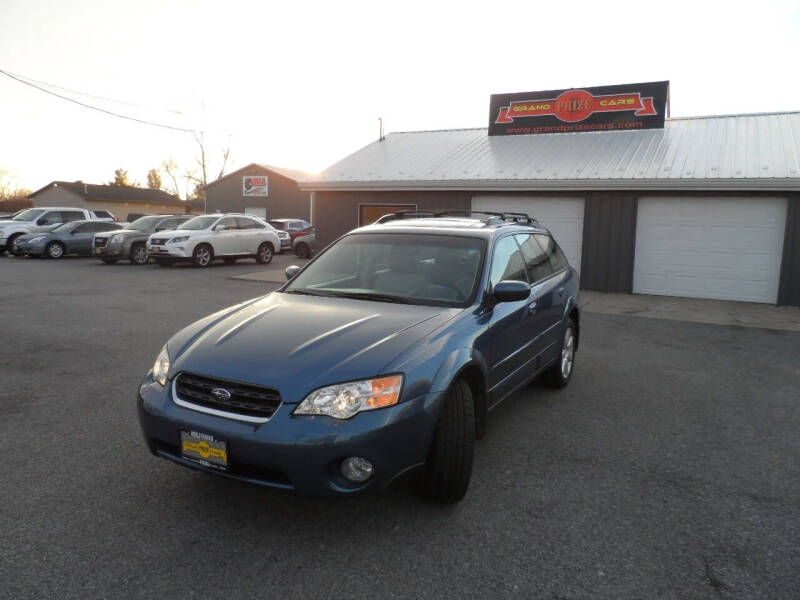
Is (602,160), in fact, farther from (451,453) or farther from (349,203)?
(451,453)

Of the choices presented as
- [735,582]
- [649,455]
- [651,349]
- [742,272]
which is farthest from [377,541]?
[742,272]

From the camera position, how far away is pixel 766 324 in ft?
33.0

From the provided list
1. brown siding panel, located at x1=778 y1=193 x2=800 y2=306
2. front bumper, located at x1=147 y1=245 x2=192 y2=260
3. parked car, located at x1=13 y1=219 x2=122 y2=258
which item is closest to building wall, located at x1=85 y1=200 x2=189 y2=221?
parked car, located at x1=13 y1=219 x2=122 y2=258

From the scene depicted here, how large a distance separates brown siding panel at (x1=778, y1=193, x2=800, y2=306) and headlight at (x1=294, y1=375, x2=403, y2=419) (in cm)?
1236

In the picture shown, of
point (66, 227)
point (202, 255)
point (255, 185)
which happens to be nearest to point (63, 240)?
point (66, 227)

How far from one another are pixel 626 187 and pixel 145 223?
1505 cm

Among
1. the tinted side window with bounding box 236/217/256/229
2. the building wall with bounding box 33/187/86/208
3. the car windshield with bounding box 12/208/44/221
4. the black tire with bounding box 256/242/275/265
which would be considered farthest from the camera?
the building wall with bounding box 33/187/86/208

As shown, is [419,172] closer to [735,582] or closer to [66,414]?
[66,414]

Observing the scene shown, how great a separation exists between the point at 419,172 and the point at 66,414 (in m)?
13.3

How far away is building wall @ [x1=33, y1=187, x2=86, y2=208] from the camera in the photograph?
5644cm

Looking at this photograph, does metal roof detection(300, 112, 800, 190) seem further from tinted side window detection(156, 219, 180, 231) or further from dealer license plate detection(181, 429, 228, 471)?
dealer license plate detection(181, 429, 228, 471)

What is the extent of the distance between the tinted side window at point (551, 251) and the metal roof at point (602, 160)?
27.2ft

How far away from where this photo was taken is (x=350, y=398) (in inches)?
113

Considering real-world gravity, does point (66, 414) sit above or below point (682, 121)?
below
